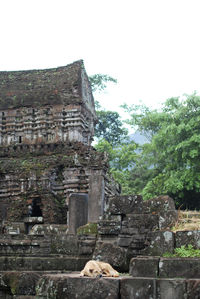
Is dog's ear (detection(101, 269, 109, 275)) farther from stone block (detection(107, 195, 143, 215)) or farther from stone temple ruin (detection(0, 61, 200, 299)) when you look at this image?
stone block (detection(107, 195, 143, 215))

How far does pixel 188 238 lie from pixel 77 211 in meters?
5.58

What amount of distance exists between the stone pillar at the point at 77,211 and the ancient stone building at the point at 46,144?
351 centimetres

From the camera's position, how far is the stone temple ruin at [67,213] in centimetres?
685

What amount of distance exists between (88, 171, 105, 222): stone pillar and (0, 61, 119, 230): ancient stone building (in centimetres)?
6

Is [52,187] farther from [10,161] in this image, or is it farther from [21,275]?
[21,275]

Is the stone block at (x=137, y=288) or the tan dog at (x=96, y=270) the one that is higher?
the tan dog at (x=96, y=270)

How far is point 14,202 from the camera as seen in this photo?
64.1ft

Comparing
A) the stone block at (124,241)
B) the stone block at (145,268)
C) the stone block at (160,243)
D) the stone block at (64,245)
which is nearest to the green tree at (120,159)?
the stone block at (64,245)

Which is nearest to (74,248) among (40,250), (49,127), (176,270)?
(40,250)

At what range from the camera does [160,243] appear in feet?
26.6

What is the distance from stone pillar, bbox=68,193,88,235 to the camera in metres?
12.8

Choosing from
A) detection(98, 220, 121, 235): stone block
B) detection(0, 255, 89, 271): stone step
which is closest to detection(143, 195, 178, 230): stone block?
detection(98, 220, 121, 235): stone block

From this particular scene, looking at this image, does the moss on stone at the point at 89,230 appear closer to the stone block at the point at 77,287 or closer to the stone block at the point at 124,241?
the stone block at the point at 124,241

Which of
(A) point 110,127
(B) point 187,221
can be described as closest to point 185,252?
(B) point 187,221
